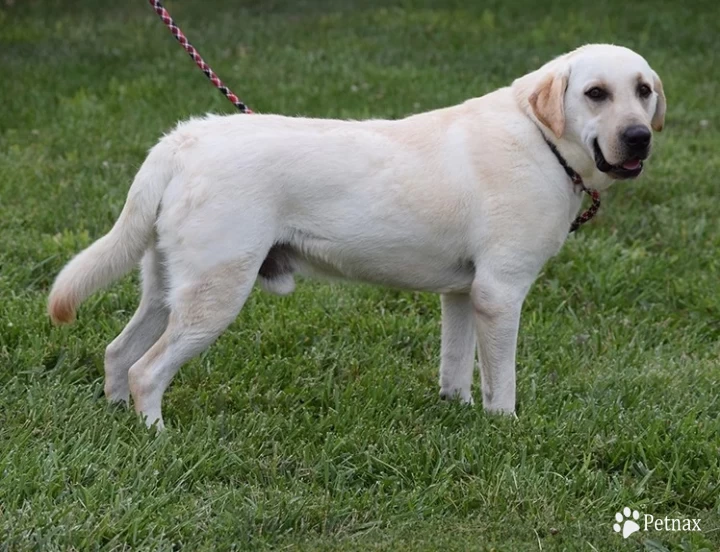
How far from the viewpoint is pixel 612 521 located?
3.70 metres

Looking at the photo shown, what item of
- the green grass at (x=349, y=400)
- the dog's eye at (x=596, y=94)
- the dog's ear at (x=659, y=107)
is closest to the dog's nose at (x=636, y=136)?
the dog's eye at (x=596, y=94)

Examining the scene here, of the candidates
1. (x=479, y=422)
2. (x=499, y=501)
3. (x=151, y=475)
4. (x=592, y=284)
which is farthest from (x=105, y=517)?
(x=592, y=284)

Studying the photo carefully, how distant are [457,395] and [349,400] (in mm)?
453

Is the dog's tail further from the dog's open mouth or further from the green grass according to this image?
the dog's open mouth

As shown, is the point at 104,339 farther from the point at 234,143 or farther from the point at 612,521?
the point at 612,521

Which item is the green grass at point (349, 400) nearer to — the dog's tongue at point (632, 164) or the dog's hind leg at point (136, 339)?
the dog's hind leg at point (136, 339)

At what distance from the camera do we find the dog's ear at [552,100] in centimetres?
411

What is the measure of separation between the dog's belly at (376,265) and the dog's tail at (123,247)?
0.46 meters

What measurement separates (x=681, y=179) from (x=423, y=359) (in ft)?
10.8

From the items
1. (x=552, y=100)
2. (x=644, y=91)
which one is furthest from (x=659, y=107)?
(x=552, y=100)

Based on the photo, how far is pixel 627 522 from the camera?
368cm

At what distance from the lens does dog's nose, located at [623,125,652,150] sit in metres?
4.00

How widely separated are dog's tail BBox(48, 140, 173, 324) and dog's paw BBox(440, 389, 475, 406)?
1.34 metres

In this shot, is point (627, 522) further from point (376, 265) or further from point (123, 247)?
point (123, 247)
